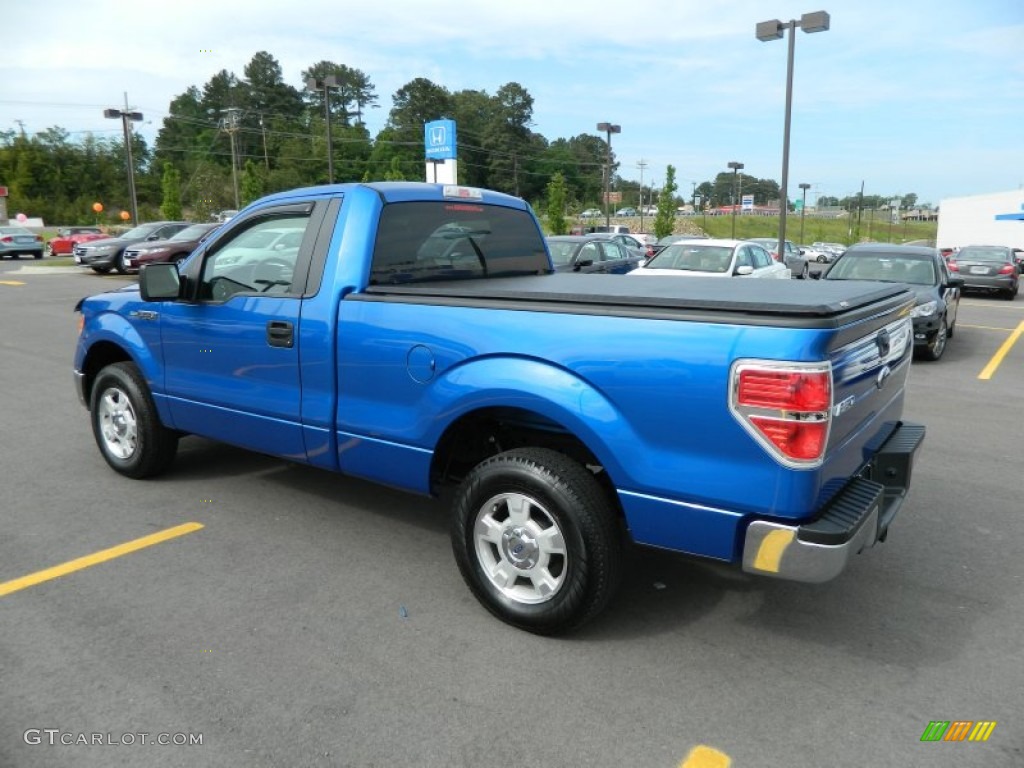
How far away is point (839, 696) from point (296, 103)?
12412 centimetres

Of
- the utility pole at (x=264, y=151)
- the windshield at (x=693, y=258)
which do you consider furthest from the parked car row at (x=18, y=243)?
the utility pole at (x=264, y=151)

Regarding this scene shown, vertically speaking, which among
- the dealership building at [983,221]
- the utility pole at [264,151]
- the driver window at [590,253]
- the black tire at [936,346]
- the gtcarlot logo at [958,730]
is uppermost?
the utility pole at [264,151]

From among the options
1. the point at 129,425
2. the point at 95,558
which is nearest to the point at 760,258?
the point at 129,425

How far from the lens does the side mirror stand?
14.3ft

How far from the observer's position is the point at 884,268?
37.5ft

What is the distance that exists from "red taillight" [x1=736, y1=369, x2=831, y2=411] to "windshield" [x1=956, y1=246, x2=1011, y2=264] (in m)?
22.0

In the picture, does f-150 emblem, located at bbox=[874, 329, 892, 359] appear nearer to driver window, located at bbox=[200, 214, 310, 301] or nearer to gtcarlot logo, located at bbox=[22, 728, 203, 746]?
driver window, located at bbox=[200, 214, 310, 301]

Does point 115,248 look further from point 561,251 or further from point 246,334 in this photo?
point 246,334

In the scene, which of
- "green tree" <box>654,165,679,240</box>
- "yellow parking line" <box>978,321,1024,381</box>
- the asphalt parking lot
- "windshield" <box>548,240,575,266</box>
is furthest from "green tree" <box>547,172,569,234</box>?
the asphalt parking lot

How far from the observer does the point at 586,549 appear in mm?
2979

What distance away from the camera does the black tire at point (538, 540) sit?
2.99m

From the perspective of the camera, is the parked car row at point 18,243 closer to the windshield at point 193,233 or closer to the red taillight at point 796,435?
the windshield at point 193,233

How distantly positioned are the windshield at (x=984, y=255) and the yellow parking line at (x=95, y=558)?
22461 mm

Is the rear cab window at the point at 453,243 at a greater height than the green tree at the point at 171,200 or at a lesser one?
lesser
